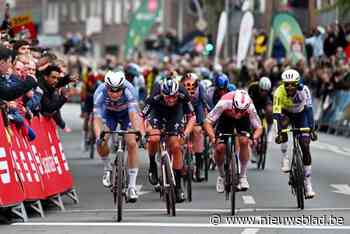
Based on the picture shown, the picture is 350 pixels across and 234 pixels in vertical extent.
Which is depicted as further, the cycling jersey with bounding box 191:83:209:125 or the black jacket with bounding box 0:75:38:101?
the cycling jersey with bounding box 191:83:209:125

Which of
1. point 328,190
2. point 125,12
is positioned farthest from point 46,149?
point 125,12

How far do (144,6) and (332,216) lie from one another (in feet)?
143

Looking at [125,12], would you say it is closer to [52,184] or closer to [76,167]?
[76,167]

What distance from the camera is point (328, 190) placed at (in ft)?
72.3

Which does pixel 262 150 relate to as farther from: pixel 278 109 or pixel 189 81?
pixel 278 109

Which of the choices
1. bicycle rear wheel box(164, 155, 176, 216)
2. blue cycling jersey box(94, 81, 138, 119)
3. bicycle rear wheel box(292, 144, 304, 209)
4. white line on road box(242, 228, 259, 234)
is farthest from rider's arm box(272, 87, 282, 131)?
white line on road box(242, 228, 259, 234)

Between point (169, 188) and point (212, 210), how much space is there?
122cm

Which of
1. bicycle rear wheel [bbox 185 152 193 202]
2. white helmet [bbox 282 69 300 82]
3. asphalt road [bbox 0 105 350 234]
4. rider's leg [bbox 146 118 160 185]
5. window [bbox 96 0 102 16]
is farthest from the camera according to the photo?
window [bbox 96 0 102 16]

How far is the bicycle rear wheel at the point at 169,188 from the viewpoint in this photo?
17656 millimetres

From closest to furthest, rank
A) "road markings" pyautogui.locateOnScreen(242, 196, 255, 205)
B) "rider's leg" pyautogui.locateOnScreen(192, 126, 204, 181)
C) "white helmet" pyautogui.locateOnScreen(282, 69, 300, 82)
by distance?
1. "white helmet" pyautogui.locateOnScreen(282, 69, 300, 82)
2. "road markings" pyautogui.locateOnScreen(242, 196, 255, 205)
3. "rider's leg" pyautogui.locateOnScreen(192, 126, 204, 181)

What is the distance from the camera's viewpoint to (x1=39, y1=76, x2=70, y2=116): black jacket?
19.2 metres

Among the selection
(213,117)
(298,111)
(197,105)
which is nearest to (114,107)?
(213,117)

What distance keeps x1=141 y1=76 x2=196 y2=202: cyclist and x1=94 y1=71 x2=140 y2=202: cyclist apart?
379mm

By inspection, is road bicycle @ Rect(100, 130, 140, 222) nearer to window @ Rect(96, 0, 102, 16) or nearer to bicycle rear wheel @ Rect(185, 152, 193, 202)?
bicycle rear wheel @ Rect(185, 152, 193, 202)
